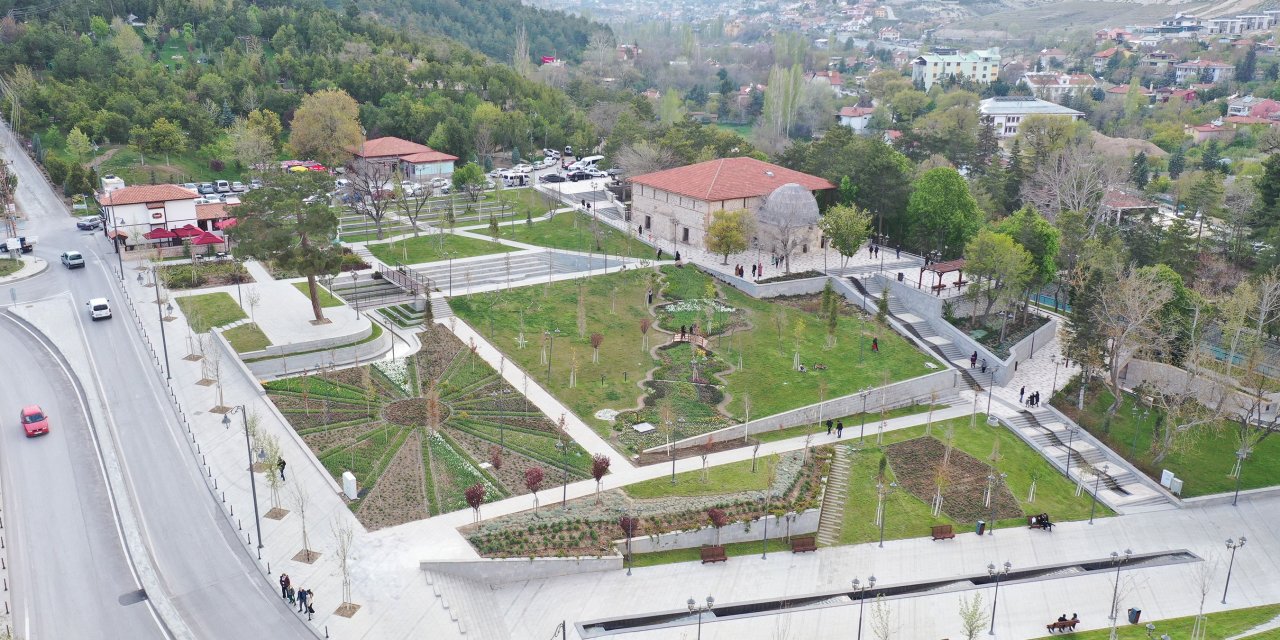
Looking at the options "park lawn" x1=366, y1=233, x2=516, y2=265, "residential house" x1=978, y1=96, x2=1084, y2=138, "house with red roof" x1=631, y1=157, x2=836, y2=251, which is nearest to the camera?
"park lawn" x1=366, y1=233, x2=516, y2=265

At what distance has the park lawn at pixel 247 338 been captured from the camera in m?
41.2

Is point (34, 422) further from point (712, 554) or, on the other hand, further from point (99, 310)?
point (712, 554)

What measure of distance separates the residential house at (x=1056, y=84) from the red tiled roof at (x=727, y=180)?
9658 centimetres

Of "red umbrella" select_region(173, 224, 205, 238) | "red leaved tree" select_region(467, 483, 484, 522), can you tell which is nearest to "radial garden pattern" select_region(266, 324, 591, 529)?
"red leaved tree" select_region(467, 483, 484, 522)

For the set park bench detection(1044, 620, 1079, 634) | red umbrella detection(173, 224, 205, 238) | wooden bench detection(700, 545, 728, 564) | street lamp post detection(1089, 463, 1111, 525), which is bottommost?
street lamp post detection(1089, 463, 1111, 525)

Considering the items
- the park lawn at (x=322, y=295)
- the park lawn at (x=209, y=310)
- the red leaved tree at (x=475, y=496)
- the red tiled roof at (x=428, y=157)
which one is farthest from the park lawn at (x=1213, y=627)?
the red tiled roof at (x=428, y=157)

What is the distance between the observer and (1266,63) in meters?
164

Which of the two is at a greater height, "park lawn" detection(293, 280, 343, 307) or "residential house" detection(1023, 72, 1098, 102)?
"residential house" detection(1023, 72, 1098, 102)

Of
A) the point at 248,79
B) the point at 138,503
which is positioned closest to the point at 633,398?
the point at 138,503

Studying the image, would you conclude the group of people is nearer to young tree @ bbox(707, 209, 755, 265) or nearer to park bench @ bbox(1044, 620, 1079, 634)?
park bench @ bbox(1044, 620, 1079, 634)

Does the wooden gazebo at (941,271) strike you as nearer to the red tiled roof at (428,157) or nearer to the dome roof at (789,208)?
the dome roof at (789,208)

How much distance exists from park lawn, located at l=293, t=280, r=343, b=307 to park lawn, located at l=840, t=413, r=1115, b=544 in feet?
85.6

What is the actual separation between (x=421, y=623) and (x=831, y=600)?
482 inches

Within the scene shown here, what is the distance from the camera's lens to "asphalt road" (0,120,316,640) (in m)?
25.4
